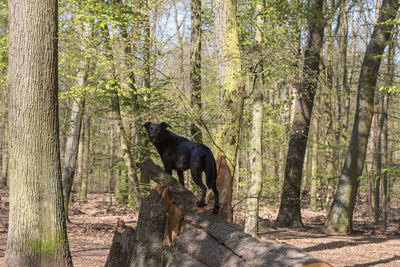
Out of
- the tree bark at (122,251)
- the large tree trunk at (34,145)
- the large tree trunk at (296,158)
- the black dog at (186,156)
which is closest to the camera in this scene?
the black dog at (186,156)

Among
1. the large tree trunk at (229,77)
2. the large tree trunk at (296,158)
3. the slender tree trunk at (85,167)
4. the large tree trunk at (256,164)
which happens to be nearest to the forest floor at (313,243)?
the large tree trunk at (256,164)

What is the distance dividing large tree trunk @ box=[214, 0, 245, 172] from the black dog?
6.29 ft

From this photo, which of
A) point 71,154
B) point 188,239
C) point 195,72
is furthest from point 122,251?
point 71,154

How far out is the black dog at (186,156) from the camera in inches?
209

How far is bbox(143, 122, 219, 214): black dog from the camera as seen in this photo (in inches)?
209

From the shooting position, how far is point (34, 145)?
271 inches

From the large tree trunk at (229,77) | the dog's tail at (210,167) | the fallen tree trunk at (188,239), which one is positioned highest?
the large tree trunk at (229,77)

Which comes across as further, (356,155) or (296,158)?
(296,158)

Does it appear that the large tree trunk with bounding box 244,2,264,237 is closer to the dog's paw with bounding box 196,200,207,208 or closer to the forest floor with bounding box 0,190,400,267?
the forest floor with bounding box 0,190,400,267

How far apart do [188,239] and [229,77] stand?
12.1 ft

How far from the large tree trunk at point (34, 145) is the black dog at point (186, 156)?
92.2 inches

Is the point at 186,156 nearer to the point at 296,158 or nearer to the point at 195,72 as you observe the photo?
the point at 195,72

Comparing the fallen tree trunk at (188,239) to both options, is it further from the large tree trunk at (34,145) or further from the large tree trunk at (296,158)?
the large tree trunk at (296,158)

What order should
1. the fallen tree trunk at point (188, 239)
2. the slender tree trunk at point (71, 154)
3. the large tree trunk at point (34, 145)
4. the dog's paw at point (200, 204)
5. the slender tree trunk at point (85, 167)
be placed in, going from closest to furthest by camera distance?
the fallen tree trunk at point (188, 239)
the dog's paw at point (200, 204)
the large tree trunk at point (34, 145)
the slender tree trunk at point (71, 154)
the slender tree trunk at point (85, 167)
